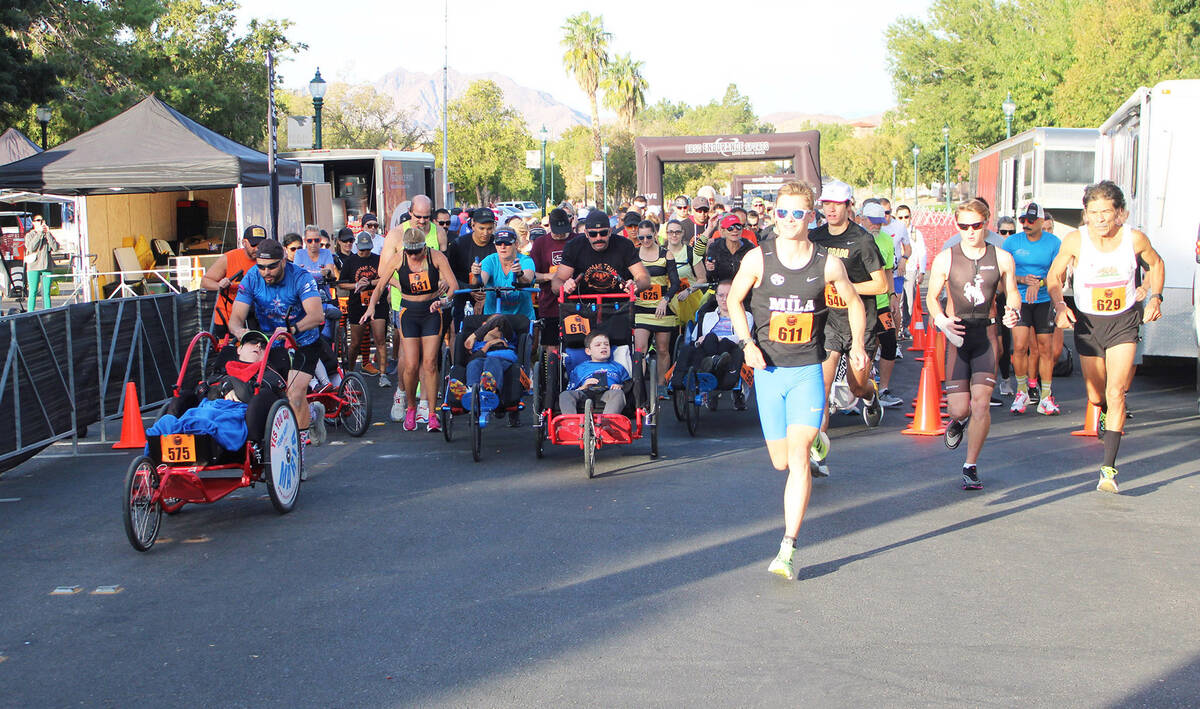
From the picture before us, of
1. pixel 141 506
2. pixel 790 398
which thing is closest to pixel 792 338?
pixel 790 398

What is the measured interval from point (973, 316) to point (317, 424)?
212 inches

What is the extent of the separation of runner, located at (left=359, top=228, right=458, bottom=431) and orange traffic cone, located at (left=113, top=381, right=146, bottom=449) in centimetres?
232

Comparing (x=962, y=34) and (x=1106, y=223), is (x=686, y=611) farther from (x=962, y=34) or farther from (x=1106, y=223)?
(x=962, y=34)

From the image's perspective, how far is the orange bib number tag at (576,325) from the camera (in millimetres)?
10039

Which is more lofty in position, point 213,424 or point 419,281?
point 419,281

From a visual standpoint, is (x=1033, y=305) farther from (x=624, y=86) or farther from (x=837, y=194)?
(x=624, y=86)

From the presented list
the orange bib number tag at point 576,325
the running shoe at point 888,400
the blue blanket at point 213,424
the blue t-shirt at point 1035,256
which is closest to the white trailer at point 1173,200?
the blue t-shirt at point 1035,256

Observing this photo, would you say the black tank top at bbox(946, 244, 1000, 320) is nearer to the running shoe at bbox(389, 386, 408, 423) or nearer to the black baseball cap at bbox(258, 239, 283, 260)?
the black baseball cap at bbox(258, 239, 283, 260)

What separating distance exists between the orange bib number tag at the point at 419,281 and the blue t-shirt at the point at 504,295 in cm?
75

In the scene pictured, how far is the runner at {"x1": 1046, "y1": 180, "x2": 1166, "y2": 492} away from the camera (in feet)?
27.6

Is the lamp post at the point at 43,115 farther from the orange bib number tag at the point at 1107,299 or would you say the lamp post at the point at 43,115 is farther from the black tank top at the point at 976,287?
the orange bib number tag at the point at 1107,299

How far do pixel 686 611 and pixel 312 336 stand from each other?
4.99m

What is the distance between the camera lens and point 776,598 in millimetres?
5922

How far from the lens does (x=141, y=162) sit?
17.2m
